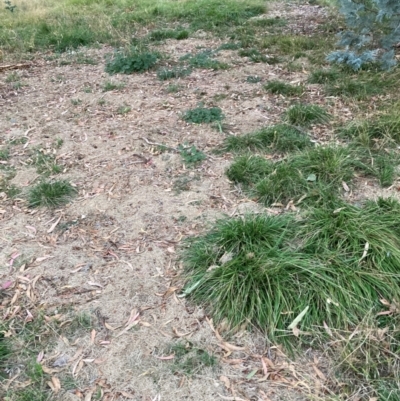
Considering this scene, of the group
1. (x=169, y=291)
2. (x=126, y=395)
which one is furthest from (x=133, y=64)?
(x=126, y=395)

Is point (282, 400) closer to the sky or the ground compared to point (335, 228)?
closer to the ground

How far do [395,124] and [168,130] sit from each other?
7.13 ft

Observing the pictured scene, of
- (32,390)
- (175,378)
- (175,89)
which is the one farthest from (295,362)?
(175,89)

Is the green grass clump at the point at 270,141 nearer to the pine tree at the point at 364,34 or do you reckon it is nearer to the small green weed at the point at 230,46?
the pine tree at the point at 364,34

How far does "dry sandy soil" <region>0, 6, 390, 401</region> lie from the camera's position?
2.33 m

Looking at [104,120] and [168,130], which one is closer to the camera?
[168,130]

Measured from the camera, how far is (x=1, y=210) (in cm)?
359

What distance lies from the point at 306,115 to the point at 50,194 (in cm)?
256

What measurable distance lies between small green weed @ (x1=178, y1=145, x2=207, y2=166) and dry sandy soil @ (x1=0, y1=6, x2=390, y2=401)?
0.07 m

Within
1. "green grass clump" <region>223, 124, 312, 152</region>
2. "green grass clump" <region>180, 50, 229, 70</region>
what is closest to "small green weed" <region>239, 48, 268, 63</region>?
"green grass clump" <region>180, 50, 229, 70</region>

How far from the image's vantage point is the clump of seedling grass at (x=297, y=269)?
2479 mm

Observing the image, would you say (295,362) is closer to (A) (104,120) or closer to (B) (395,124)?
(B) (395,124)

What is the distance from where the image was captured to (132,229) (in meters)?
3.32

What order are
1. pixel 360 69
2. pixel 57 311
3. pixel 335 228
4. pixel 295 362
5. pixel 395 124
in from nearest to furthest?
pixel 295 362, pixel 57 311, pixel 335 228, pixel 395 124, pixel 360 69
